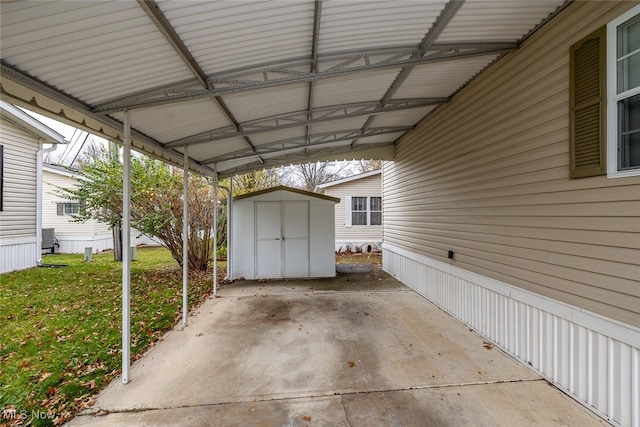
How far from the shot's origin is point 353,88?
13.1ft

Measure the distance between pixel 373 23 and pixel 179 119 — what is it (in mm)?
2641

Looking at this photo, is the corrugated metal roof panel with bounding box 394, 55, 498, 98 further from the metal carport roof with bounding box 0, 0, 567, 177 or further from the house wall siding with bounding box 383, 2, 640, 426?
the house wall siding with bounding box 383, 2, 640, 426

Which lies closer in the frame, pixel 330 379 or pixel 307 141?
pixel 330 379

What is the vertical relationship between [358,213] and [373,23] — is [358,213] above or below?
below

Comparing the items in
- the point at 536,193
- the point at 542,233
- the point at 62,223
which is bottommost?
the point at 62,223

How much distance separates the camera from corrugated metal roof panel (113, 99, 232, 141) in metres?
3.42

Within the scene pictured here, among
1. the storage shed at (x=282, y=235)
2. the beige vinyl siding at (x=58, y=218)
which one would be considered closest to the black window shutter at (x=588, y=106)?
the storage shed at (x=282, y=235)

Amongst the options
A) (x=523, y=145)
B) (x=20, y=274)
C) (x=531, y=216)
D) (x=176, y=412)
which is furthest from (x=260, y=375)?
(x=20, y=274)

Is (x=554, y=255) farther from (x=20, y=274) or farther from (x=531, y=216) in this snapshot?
(x=20, y=274)

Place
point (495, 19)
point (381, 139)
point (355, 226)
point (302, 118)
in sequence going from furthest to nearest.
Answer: point (355, 226) → point (381, 139) → point (302, 118) → point (495, 19)

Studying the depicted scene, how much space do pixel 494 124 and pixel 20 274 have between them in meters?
11.3

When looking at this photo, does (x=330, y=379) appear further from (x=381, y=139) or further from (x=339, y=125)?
(x=381, y=139)

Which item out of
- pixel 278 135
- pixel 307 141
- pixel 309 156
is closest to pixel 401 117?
pixel 307 141

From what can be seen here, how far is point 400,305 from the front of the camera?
17.8 ft
